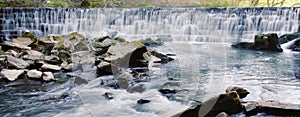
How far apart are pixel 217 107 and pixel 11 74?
3801mm

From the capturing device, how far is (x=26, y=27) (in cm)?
1268

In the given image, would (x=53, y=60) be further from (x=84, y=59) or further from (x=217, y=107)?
(x=217, y=107)

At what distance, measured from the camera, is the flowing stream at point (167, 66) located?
392cm

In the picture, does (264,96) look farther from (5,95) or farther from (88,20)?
(88,20)

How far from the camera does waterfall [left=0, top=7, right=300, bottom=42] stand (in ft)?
40.3

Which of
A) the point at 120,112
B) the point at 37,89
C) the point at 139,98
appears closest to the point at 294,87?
the point at 139,98

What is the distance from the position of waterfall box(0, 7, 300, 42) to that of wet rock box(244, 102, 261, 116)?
9.27 metres

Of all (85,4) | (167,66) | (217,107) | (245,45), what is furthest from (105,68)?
(85,4)

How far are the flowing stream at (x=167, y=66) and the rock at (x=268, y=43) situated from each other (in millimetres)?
972

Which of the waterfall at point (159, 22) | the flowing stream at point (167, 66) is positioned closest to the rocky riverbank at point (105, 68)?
the flowing stream at point (167, 66)

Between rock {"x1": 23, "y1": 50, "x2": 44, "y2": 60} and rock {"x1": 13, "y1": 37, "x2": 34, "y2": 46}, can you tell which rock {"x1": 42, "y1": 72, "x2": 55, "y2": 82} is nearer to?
rock {"x1": 23, "y1": 50, "x2": 44, "y2": 60}

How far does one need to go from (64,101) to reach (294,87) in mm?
3316

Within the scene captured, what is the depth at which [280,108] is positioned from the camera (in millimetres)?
3338

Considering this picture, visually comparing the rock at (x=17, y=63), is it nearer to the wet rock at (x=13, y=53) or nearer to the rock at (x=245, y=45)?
the wet rock at (x=13, y=53)
